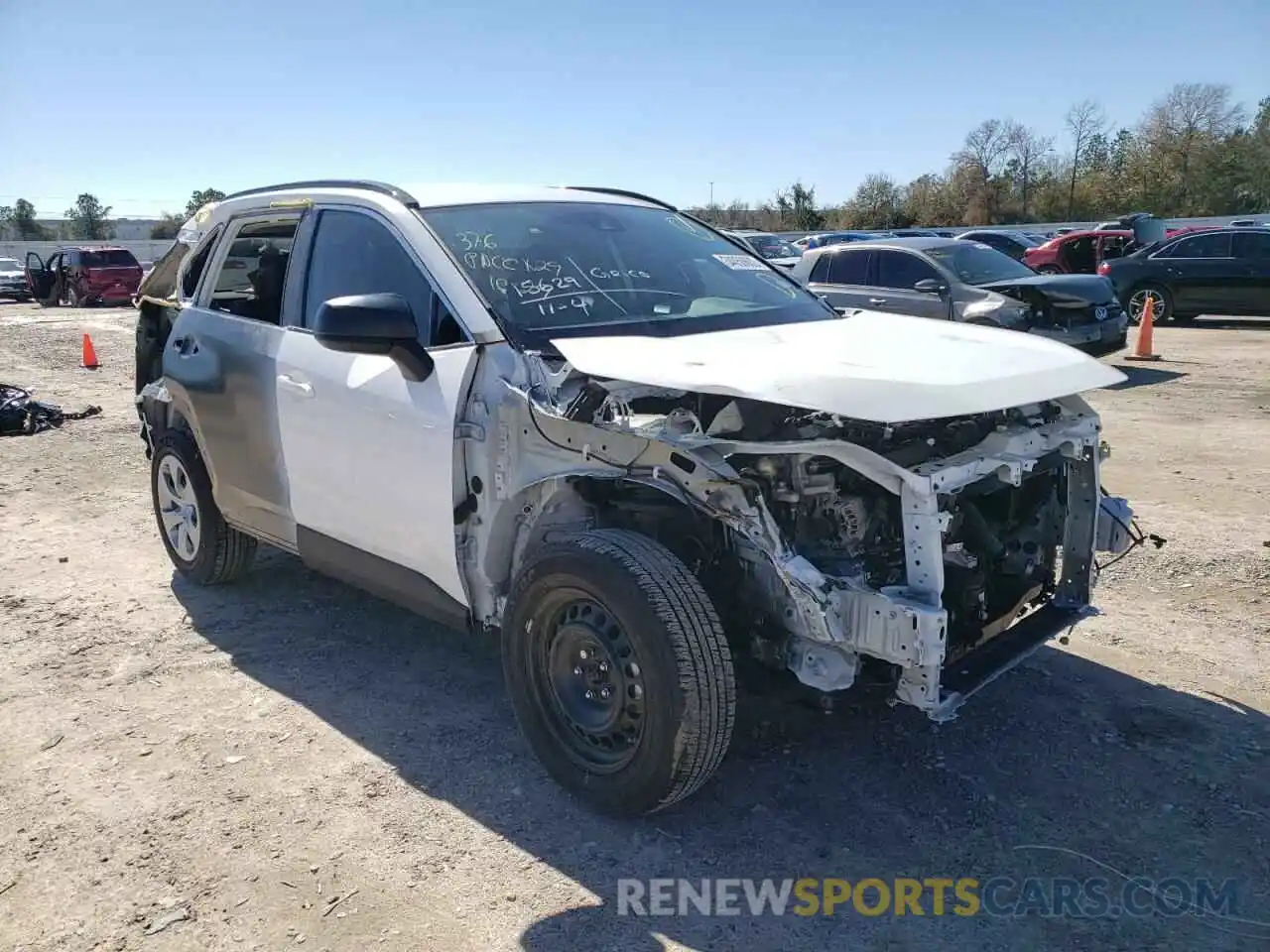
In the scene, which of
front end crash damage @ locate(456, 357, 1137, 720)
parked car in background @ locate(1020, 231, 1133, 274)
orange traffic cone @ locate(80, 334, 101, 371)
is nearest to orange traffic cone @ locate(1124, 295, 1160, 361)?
parked car in background @ locate(1020, 231, 1133, 274)

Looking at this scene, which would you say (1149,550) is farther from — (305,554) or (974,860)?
(305,554)

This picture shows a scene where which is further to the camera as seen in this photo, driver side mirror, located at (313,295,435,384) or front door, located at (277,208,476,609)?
front door, located at (277,208,476,609)

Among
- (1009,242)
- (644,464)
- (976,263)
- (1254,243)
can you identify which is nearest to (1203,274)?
(1254,243)

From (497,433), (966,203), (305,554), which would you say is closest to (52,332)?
(305,554)

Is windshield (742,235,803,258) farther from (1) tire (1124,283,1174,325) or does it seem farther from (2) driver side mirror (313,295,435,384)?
(2) driver side mirror (313,295,435,384)

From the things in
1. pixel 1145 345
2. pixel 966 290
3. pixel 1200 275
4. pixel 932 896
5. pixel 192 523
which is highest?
pixel 966 290

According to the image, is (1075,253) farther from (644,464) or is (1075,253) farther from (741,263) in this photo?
(644,464)

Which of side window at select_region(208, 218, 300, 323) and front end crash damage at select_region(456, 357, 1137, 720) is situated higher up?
side window at select_region(208, 218, 300, 323)

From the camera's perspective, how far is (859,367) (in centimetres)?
305

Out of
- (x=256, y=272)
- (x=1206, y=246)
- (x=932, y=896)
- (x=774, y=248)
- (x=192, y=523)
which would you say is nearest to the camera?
(x=932, y=896)

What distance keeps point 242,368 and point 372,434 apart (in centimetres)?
111

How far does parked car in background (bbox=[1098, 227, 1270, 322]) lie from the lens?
1631 cm

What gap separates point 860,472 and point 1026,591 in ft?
3.81

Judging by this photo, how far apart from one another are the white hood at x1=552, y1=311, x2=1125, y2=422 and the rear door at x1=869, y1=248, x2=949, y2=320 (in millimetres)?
7753
